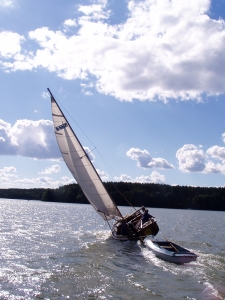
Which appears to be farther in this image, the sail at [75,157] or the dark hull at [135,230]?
the sail at [75,157]

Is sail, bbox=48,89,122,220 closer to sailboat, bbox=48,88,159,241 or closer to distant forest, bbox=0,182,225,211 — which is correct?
sailboat, bbox=48,88,159,241

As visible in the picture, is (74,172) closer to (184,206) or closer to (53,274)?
(53,274)

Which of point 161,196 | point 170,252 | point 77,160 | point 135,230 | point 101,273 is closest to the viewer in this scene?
point 101,273

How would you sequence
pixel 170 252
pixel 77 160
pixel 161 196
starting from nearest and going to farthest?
pixel 170 252 < pixel 77 160 < pixel 161 196

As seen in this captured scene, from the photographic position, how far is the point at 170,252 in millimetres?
20281

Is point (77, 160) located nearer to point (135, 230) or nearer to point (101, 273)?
point (135, 230)

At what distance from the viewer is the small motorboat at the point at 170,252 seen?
64.8 ft

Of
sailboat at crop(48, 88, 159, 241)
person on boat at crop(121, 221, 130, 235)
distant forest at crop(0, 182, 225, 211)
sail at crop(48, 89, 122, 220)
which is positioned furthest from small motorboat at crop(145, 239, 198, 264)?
distant forest at crop(0, 182, 225, 211)

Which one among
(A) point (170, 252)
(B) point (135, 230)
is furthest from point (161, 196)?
(A) point (170, 252)

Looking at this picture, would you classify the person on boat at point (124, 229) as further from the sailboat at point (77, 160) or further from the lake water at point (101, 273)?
the lake water at point (101, 273)

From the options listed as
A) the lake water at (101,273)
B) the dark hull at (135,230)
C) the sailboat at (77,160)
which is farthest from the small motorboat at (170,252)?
the sailboat at (77,160)

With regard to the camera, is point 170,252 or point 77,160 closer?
point 170,252

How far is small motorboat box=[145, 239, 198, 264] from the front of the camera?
19750 millimetres

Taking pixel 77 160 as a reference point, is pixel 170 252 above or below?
below
